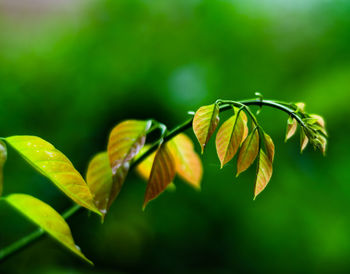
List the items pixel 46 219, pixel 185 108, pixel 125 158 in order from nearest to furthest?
pixel 46 219, pixel 125 158, pixel 185 108

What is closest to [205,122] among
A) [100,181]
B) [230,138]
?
[230,138]

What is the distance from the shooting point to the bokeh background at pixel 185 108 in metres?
1.11

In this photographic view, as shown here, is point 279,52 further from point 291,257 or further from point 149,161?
point 149,161

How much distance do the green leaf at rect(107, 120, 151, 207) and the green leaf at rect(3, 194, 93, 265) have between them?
0.09 metres

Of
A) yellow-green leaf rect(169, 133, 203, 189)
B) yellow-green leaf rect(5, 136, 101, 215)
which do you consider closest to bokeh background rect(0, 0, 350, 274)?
yellow-green leaf rect(169, 133, 203, 189)

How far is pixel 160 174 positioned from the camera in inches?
14.3

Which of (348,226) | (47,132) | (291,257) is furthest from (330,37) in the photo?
(47,132)

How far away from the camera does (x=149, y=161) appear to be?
506mm

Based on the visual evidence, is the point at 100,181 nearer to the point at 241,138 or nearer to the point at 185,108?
the point at 241,138

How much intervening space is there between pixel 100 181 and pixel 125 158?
0.05 metres

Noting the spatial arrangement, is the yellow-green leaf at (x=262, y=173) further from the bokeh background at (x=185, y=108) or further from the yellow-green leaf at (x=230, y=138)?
the bokeh background at (x=185, y=108)

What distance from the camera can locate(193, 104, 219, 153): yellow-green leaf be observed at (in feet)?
1.00

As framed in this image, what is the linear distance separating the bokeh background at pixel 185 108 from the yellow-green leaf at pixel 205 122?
80 centimetres

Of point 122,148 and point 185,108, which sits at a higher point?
point 122,148
